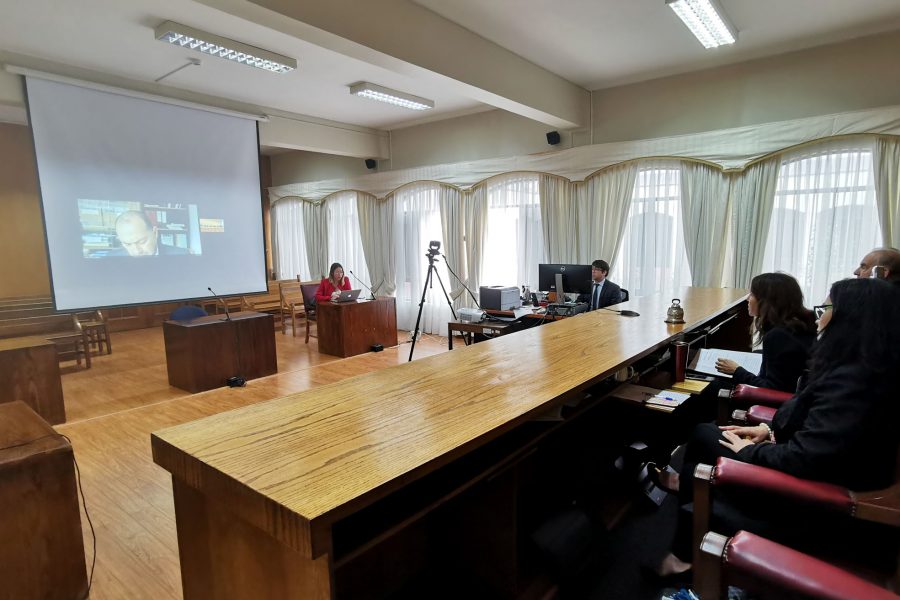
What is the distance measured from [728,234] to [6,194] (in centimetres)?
939

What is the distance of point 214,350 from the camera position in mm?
4754

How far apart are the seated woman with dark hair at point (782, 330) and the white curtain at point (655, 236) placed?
279cm

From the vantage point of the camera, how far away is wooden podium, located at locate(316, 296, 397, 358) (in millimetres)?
5961

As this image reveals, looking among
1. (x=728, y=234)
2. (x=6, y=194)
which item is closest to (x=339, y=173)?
(x=6, y=194)

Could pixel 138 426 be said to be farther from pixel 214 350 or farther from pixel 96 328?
pixel 96 328

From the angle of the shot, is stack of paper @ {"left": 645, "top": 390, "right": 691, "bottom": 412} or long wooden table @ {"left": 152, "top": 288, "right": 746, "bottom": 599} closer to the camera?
long wooden table @ {"left": 152, "top": 288, "right": 746, "bottom": 599}

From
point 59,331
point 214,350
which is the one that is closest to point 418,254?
point 214,350

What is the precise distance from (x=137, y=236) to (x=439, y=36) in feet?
10.8

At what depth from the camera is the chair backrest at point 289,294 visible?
769 cm

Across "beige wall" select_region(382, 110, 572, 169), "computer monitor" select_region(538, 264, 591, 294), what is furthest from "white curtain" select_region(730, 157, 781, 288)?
"beige wall" select_region(382, 110, 572, 169)

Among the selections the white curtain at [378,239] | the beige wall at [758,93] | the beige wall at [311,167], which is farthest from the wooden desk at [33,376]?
the beige wall at [758,93]

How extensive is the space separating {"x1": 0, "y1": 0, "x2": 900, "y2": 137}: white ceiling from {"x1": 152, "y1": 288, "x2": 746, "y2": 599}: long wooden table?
2.47m

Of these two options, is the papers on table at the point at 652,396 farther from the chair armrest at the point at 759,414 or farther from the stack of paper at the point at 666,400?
the chair armrest at the point at 759,414

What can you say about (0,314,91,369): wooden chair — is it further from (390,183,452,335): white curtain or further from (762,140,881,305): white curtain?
(762,140,881,305): white curtain
